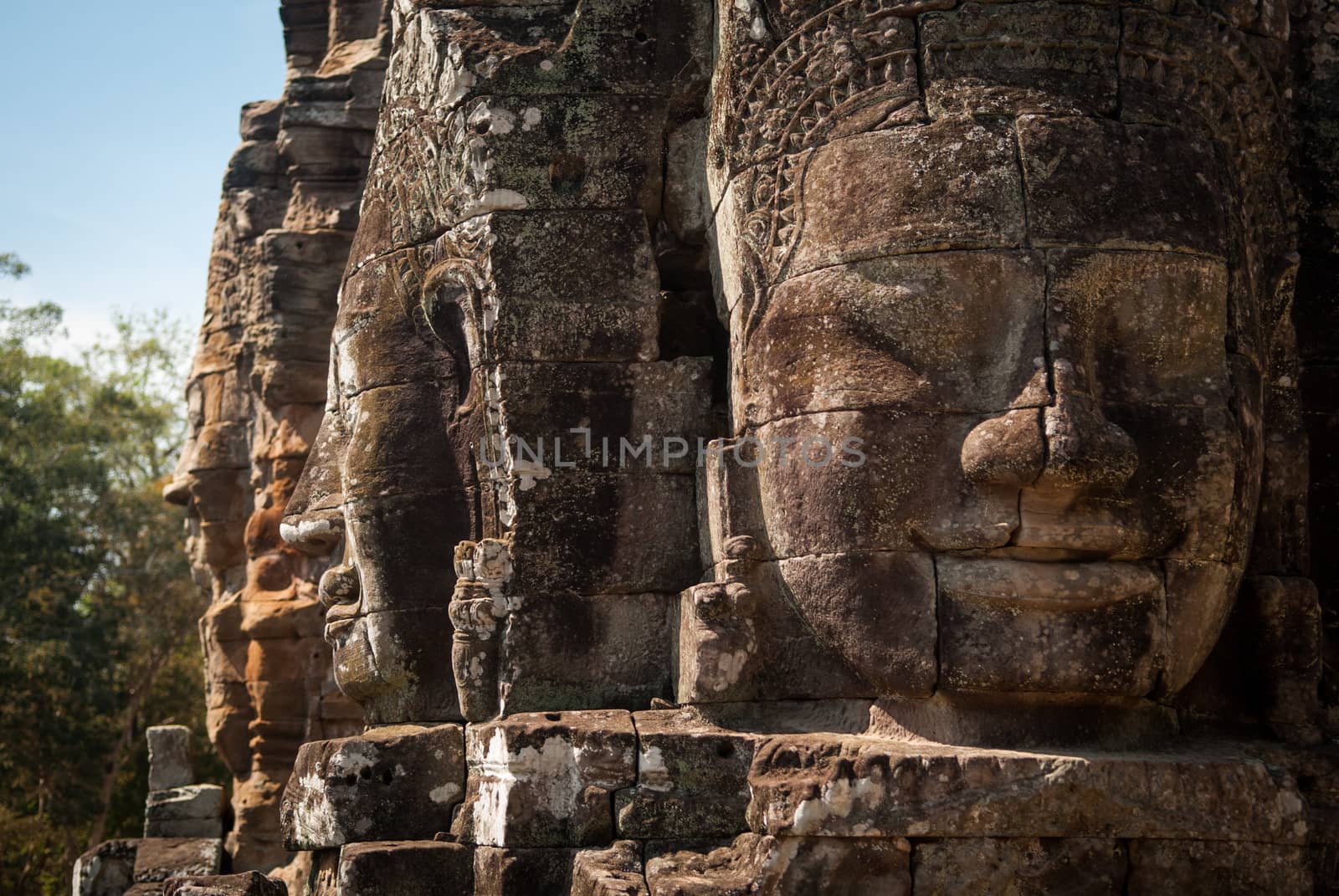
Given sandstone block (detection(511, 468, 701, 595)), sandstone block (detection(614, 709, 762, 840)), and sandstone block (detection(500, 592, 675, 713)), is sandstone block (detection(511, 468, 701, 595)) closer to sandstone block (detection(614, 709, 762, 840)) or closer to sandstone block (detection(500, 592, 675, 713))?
sandstone block (detection(500, 592, 675, 713))

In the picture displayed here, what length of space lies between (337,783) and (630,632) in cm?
141

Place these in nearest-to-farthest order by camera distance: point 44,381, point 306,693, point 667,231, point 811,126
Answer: point 811,126
point 667,231
point 306,693
point 44,381

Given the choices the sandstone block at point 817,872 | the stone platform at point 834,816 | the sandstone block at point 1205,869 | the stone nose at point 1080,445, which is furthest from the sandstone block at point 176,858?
the stone nose at point 1080,445

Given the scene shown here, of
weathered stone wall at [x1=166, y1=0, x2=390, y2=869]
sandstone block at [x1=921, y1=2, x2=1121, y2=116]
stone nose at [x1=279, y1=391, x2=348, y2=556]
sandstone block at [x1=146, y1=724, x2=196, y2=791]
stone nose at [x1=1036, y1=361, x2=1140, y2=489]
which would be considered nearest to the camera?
stone nose at [x1=1036, y1=361, x2=1140, y2=489]

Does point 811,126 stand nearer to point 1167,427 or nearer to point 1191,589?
point 1167,427

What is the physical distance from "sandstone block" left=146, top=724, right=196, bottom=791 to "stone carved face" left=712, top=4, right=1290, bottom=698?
794 cm

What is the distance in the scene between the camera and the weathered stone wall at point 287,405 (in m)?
13.6

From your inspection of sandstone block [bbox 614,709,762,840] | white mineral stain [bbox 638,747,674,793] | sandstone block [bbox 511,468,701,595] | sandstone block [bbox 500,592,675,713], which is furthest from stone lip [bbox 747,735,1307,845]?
sandstone block [bbox 511,468,701,595]

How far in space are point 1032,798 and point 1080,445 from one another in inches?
48.7

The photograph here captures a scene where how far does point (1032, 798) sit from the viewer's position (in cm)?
576

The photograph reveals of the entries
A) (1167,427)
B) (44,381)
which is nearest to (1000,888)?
(1167,427)

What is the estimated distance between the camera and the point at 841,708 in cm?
645

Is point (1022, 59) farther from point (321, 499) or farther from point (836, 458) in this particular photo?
point (321, 499)

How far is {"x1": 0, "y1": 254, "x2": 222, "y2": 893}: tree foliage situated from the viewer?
70.4ft
